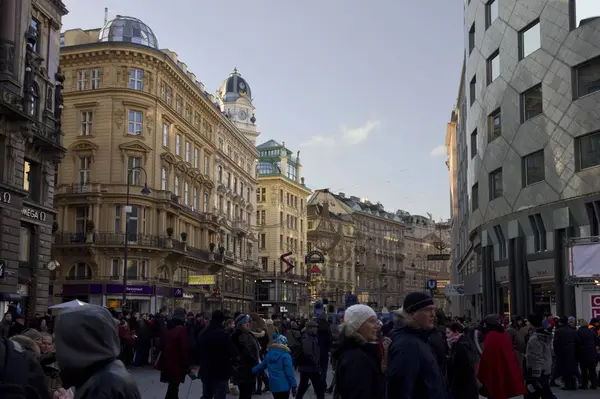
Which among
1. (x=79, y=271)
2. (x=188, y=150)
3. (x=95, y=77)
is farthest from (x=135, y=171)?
(x=188, y=150)

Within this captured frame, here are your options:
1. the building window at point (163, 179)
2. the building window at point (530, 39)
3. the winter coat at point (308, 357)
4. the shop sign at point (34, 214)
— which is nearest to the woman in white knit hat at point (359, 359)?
the winter coat at point (308, 357)

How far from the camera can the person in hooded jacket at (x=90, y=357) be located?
3260 millimetres

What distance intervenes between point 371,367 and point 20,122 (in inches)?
1153

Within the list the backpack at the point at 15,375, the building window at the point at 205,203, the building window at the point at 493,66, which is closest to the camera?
the backpack at the point at 15,375

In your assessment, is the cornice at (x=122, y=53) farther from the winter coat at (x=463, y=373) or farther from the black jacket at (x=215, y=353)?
the winter coat at (x=463, y=373)

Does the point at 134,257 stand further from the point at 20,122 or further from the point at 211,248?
the point at 20,122

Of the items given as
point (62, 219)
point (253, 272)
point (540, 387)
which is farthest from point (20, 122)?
point (253, 272)

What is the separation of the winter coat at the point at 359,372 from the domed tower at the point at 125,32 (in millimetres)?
52757

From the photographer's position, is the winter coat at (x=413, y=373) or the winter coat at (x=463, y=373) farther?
the winter coat at (x=463, y=373)

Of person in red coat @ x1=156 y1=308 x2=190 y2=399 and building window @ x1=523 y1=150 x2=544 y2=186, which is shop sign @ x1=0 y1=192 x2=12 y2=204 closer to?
person in red coat @ x1=156 y1=308 x2=190 y2=399

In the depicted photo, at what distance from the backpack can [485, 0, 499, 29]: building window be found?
3860cm

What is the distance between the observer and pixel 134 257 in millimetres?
53094

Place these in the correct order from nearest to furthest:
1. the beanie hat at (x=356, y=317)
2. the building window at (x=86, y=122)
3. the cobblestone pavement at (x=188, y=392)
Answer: the beanie hat at (x=356, y=317)
the cobblestone pavement at (x=188, y=392)
the building window at (x=86, y=122)

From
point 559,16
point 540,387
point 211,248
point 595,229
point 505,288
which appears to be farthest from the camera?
point 211,248
